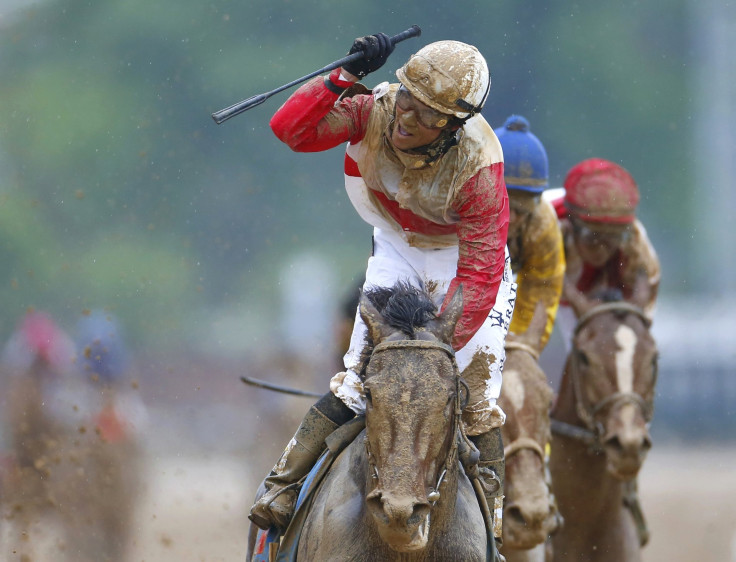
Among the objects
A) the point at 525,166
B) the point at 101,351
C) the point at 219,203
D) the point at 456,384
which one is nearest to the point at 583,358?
the point at 525,166

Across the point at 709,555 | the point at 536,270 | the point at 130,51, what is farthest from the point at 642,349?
the point at 130,51

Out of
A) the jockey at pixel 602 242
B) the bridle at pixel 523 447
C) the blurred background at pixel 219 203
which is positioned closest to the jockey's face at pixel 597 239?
the jockey at pixel 602 242

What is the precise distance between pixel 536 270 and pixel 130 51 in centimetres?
1424

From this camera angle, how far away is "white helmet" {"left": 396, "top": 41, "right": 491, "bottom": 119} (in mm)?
5258

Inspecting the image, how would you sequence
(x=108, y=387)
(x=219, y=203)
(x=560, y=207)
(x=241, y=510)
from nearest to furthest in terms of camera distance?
(x=560, y=207) < (x=108, y=387) < (x=241, y=510) < (x=219, y=203)

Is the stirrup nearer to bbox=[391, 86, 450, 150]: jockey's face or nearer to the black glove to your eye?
bbox=[391, 86, 450, 150]: jockey's face

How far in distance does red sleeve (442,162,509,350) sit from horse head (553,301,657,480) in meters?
3.44

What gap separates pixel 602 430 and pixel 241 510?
7408 millimetres

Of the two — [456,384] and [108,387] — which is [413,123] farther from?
[108,387]

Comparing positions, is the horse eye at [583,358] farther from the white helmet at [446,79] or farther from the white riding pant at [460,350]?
the white helmet at [446,79]

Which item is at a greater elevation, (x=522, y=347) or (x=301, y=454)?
(x=301, y=454)

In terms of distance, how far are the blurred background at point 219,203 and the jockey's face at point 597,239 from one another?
27.2 ft

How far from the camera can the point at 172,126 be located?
21.0m

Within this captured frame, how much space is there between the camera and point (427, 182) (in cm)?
561
